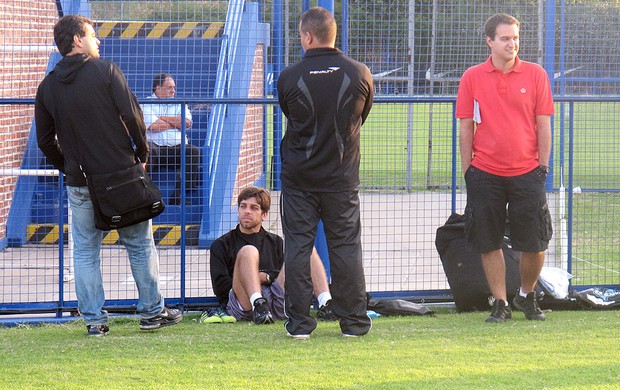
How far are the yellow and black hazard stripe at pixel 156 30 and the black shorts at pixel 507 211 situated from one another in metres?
4.27

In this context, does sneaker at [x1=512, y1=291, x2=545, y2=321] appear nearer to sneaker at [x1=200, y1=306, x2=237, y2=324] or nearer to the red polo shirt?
the red polo shirt

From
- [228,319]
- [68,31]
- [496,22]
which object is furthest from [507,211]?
[68,31]

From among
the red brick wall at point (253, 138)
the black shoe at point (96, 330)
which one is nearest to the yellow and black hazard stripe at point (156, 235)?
the red brick wall at point (253, 138)

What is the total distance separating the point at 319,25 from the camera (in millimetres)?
6195

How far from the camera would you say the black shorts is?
22.3 ft

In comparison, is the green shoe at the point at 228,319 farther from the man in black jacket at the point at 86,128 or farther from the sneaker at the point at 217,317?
the man in black jacket at the point at 86,128

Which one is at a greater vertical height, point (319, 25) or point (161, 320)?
point (319, 25)

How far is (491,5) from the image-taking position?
838cm

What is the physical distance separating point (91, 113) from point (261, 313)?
181 cm

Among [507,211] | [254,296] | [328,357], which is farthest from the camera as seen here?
[254,296]

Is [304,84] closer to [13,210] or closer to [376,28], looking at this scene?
[376,28]

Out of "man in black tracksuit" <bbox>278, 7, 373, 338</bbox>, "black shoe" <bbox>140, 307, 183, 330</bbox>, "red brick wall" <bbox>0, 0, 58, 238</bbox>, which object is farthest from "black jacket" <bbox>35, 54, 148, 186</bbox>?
"red brick wall" <bbox>0, 0, 58, 238</bbox>

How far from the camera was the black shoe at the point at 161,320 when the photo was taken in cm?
680

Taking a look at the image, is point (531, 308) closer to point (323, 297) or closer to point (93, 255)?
point (323, 297)
